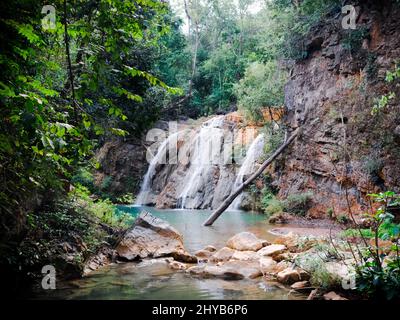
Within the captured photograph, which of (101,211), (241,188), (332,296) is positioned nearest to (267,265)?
(332,296)

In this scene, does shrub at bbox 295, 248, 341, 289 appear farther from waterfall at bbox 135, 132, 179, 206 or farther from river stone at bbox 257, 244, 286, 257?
waterfall at bbox 135, 132, 179, 206

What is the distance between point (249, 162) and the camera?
19.3 metres

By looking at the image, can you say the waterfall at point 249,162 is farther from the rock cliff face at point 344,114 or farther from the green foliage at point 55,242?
the green foliage at point 55,242

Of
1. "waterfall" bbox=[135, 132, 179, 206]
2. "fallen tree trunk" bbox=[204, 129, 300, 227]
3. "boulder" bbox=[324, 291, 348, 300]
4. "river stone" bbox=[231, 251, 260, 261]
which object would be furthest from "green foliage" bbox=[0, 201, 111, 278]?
"waterfall" bbox=[135, 132, 179, 206]

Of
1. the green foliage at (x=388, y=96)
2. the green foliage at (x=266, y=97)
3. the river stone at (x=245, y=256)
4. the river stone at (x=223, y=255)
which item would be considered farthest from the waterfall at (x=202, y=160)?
the river stone at (x=245, y=256)

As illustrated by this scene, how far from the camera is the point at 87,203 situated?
305 inches

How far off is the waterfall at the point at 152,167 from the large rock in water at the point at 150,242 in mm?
15690

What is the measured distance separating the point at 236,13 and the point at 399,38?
27.4 m

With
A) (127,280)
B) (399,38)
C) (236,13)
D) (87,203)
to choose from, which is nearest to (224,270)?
(127,280)

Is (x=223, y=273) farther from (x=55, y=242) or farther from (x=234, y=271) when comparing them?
(x=55, y=242)

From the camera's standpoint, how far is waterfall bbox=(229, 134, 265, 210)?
18731 mm

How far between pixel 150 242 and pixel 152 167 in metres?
16.8

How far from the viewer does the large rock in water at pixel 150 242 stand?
7.07m
